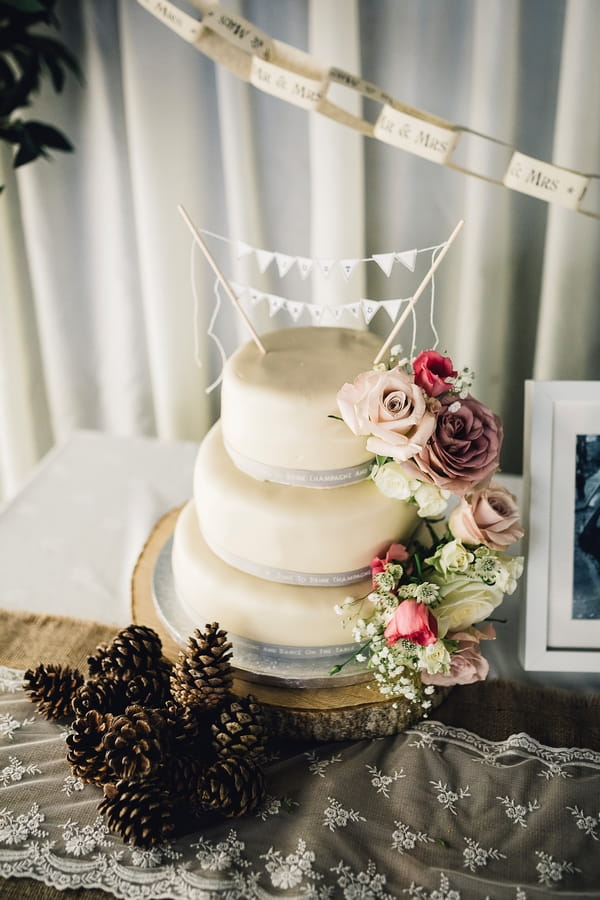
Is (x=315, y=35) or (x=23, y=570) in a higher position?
(x=315, y=35)

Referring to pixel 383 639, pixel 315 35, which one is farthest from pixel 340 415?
pixel 315 35

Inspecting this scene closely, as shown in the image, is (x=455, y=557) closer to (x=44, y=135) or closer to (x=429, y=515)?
(x=429, y=515)

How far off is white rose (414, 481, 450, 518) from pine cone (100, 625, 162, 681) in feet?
1.26

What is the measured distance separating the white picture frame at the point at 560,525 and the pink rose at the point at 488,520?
0.10 m

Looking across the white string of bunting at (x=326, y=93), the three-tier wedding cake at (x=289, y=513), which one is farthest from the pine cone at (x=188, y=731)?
the white string of bunting at (x=326, y=93)

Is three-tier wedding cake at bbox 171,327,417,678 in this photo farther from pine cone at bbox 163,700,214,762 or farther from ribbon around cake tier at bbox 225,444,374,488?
pine cone at bbox 163,700,214,762

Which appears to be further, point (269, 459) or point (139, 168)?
point (139, 168)

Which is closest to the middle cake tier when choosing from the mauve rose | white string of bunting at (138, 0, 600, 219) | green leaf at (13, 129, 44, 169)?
the mauve rose

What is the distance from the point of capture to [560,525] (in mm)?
1060

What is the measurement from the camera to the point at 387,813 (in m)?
0.90

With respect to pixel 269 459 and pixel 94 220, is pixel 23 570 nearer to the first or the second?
pixel 269 459

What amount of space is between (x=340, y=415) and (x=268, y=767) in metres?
0.45

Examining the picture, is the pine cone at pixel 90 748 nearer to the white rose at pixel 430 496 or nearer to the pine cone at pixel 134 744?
the pine cone at pixel 134 744

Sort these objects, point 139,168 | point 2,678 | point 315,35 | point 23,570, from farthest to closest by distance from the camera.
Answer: point 139,168
point 315,35
point 23,570
point 2,678
